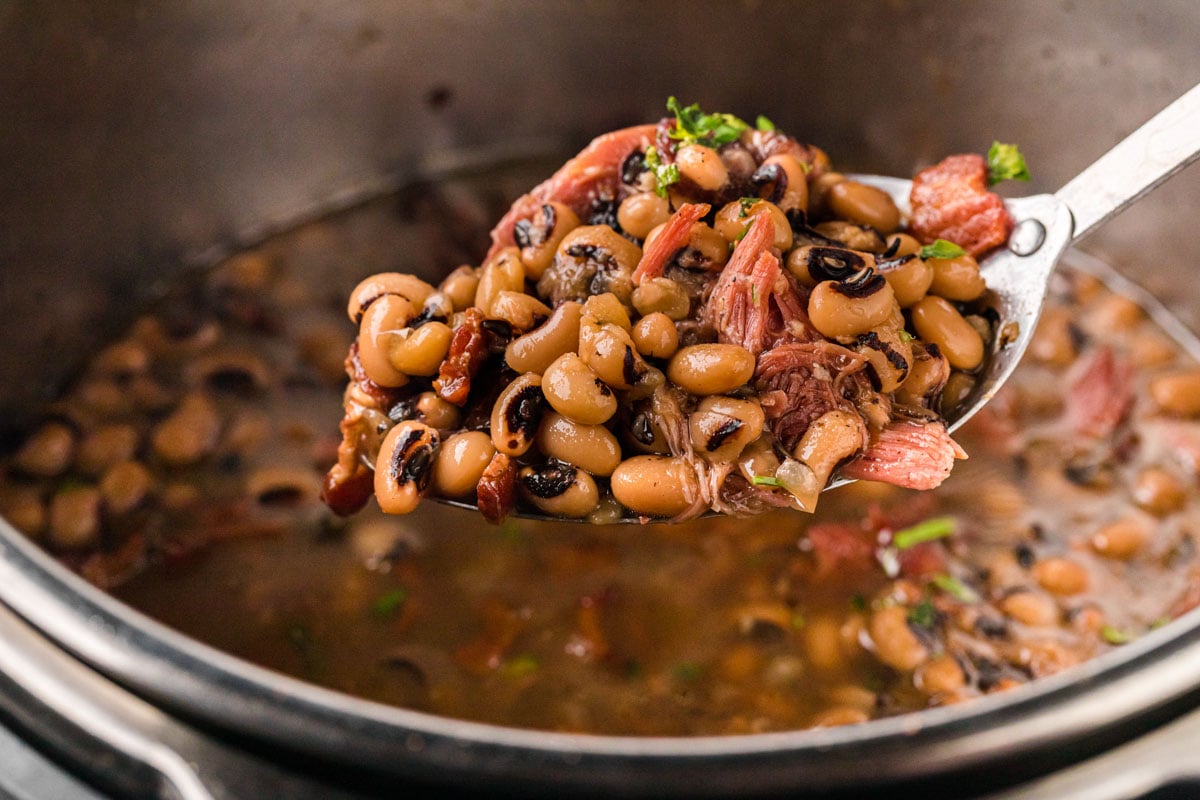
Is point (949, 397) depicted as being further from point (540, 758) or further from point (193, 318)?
point (193, 318)

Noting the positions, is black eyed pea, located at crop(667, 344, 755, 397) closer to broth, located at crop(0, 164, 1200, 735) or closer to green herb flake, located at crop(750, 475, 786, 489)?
green herb flake, located at crop(750, 475, 786, 489)

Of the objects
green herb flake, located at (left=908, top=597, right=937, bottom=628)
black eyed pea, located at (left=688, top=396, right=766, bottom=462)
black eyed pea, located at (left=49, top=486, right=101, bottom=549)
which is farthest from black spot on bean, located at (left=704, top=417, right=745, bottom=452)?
black eyed pea, located at (left=49, top=486, right=101, bottom=549)

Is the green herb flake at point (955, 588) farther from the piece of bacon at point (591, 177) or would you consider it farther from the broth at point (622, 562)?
the piece of bacon at point (591, 177)

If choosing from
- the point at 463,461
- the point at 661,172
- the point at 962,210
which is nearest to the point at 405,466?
the point at 463,461

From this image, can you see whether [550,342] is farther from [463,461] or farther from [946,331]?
[946,331]

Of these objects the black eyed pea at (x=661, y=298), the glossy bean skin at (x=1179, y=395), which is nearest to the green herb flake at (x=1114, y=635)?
the glossy bean skin at (x=1179, y=395)

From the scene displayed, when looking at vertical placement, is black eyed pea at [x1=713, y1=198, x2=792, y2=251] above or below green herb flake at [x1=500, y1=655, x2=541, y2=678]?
above

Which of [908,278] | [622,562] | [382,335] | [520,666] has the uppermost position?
[908,278]
